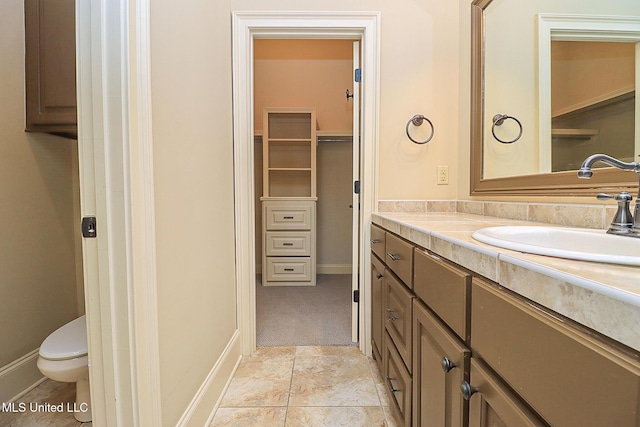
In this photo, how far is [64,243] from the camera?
1719 mm

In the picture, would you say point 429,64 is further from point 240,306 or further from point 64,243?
point 64,243

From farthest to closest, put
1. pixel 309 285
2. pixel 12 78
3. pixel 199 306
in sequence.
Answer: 1. pixel 309 285
2. pixel 12 78
3. pixel 199 306

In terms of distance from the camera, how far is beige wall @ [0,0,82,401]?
55.3 inches

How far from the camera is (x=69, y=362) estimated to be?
1.10m

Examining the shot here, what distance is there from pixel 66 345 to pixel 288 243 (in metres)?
2.09

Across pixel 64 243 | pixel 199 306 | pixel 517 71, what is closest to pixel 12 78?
pixel 64 243

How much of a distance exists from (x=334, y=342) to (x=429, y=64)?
1906 millimetres

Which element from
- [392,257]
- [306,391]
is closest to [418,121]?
[392,257]

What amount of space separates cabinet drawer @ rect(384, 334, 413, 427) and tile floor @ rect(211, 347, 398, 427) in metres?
0.15

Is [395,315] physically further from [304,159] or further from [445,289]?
[304,159]

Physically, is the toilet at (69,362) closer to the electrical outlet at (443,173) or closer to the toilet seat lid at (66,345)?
the toilet seat lid at (66,345)

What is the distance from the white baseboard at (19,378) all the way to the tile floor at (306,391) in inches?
40.9

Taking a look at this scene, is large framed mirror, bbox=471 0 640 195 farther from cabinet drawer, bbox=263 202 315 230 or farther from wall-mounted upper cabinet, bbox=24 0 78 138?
wall-mounted upper cabinet, bbox=24 0 78 138

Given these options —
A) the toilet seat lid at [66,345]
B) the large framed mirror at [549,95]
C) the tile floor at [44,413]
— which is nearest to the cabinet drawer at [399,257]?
the large framed mirror at [549,95]
